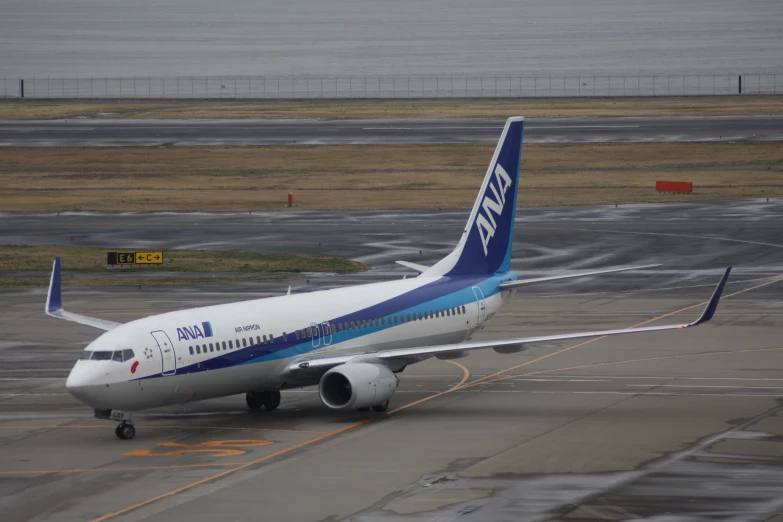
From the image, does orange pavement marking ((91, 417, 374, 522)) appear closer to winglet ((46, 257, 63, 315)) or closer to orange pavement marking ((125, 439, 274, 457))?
orange pavement marking ((125, 439, 274, 457))

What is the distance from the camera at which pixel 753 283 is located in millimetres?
73312

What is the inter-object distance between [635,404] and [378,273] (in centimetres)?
3226

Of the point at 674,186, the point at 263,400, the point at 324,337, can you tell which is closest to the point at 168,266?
the point at 263,400

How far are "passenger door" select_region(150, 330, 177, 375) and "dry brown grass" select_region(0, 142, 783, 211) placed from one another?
217 feet

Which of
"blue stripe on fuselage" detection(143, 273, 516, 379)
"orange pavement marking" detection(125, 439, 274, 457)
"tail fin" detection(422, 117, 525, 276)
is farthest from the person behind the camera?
"tail fin" detection(422, 117, 525, 276)

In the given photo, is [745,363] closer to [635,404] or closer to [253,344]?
[635,404]

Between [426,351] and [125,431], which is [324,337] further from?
[125,431]

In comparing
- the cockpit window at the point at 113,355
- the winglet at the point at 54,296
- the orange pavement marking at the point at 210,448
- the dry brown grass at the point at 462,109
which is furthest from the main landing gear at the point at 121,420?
the dry brown grass at the point at 462,109

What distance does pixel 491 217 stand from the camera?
172ft

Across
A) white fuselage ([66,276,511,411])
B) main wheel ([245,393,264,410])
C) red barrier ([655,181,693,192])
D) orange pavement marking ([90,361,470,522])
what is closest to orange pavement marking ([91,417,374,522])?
orange pavement marking ([90,361,470,522])

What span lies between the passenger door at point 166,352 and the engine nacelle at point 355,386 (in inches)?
205

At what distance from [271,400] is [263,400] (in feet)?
0.95

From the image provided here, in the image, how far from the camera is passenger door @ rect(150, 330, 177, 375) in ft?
135

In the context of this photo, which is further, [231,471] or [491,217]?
[491,217]
